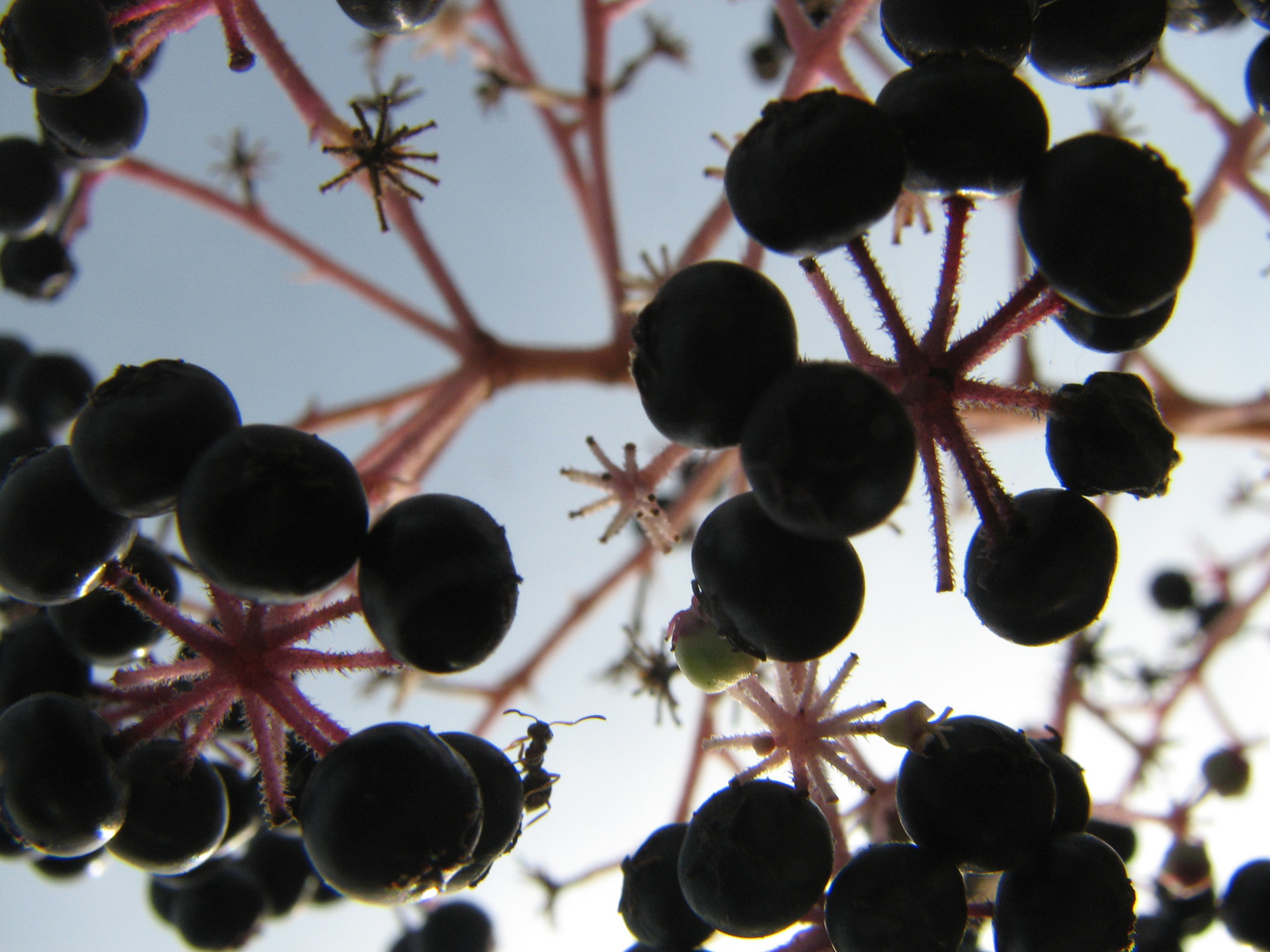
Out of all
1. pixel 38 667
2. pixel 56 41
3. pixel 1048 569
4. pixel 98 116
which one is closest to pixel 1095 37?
pixel 1048 569

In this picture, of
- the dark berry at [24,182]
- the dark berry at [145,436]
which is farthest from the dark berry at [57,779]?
the dark berry at [24,182]

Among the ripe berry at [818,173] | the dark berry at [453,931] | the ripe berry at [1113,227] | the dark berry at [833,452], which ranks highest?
the ripe berry at [1113,227]

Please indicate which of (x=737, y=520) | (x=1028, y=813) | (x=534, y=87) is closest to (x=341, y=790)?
(x=737, y=520)

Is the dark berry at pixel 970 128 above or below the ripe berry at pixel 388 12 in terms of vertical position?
above

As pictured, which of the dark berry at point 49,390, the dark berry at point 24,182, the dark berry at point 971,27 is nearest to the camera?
the dark berry at point 971,27

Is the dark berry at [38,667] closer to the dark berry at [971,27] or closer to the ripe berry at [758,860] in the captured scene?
the ripe berry at [758,860]

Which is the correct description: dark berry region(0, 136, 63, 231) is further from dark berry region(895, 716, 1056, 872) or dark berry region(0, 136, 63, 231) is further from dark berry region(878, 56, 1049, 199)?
dark berry region(895, 716, 1056, 872)

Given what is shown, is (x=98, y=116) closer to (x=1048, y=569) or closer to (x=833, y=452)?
(x=833, y=452)
